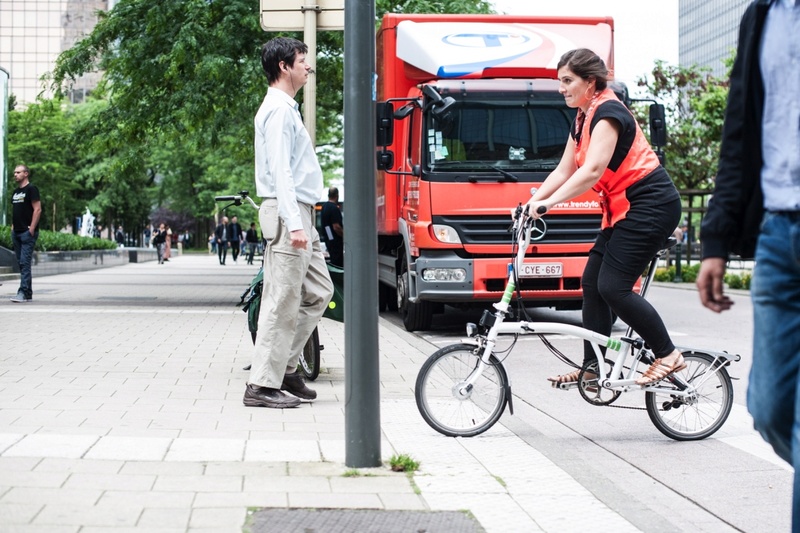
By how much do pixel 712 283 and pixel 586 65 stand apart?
3219 millimetres

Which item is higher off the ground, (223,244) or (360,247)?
(360,247)

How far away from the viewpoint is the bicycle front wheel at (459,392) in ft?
19.2

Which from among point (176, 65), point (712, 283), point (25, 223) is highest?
point (176, 65)

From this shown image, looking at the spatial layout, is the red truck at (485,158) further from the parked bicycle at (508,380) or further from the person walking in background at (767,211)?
the person walking in background at (767,211)

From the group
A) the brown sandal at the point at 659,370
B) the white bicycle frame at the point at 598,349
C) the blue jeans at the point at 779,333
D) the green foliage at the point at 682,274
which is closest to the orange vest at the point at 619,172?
the white bicycle frame at the point at 598,349

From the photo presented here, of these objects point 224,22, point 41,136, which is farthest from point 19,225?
point 41,136

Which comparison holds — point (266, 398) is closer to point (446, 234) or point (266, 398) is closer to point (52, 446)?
point (52, 446)

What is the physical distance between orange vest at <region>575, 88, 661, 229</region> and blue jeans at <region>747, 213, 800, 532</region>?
9.93 ft

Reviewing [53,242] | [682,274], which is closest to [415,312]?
[682,274]

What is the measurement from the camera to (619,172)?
5852 millimetres

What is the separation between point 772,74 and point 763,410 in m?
0.84

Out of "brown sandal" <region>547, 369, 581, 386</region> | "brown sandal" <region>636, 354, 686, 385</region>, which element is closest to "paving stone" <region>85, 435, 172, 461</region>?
"brown sandal" <region>547, 369, 581, 386</region>

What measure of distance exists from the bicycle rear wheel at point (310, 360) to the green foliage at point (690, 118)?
2502 cm

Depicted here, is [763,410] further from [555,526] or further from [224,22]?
[224,22]
